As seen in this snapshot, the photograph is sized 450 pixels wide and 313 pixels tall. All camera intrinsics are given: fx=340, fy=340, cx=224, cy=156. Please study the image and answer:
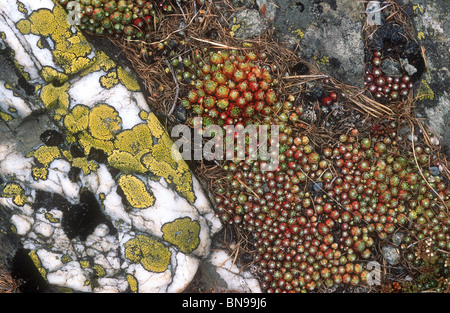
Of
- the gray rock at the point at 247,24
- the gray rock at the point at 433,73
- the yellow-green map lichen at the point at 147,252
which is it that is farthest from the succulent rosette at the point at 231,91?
the gray rock at the point at 433,73

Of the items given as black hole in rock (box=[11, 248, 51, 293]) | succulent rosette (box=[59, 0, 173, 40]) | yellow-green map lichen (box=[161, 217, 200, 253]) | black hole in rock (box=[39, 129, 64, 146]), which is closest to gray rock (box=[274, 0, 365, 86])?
succulent rosette (box=[59, 0, 173, 40])

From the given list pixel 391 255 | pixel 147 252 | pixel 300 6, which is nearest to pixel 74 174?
pixel 147 252

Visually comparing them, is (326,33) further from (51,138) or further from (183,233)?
(51,138)

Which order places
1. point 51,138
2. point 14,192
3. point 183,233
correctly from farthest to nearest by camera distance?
point 183,233
point 51,138
point 14,192

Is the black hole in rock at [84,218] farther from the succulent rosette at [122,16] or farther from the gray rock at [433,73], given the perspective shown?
the gray rock at [433,73]

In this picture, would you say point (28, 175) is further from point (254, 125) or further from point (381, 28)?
A: point (381, 28)

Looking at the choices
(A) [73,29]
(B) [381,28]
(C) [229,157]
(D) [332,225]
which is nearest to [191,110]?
(C) [229,157]
